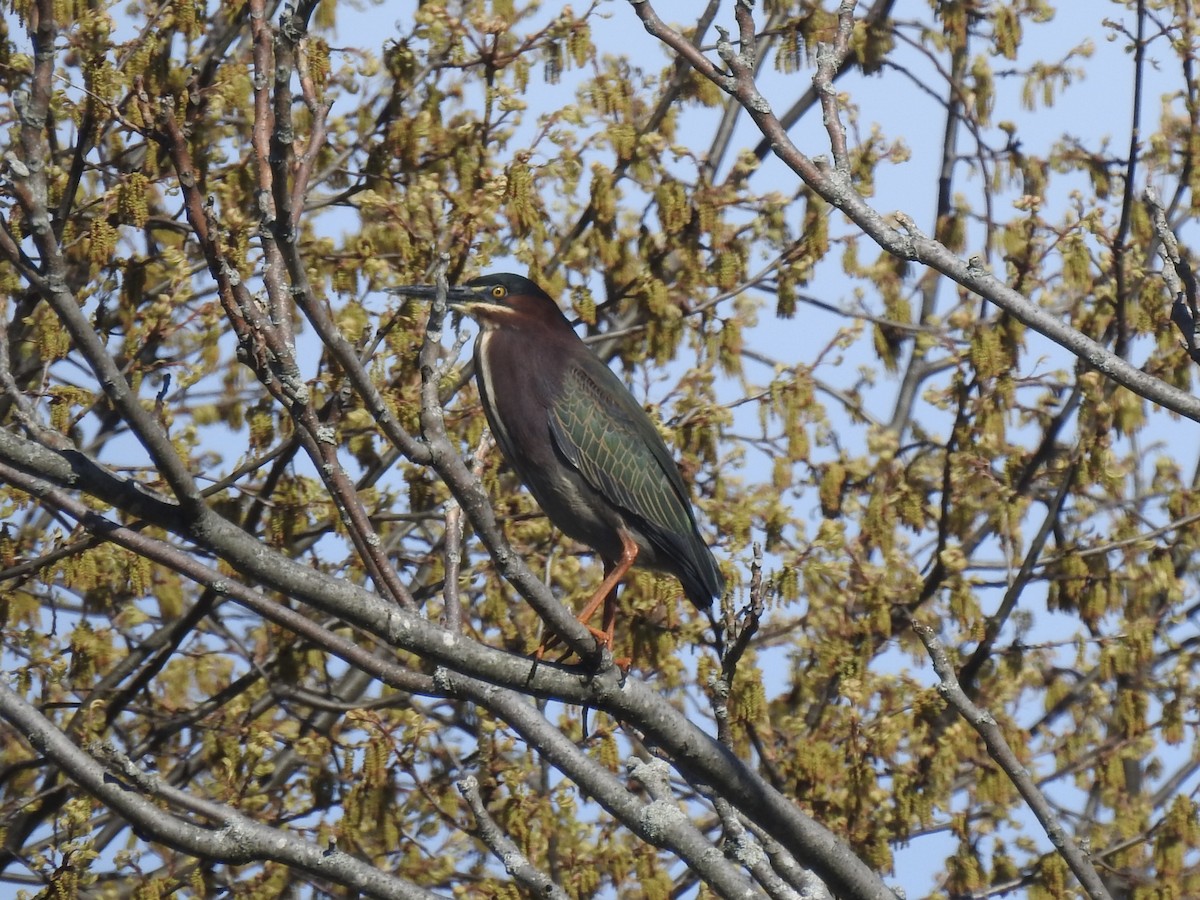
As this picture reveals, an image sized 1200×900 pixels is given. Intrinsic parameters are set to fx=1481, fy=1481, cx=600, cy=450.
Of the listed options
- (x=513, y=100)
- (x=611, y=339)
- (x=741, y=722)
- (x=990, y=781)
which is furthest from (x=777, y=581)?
(x=513, y=100)

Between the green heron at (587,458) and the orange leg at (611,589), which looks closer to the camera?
the orange leg at (611,589)

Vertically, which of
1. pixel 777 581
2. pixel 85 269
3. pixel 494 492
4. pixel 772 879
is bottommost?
pixel 772 879

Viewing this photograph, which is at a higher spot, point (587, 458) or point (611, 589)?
point (587, 458)

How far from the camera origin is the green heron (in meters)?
4.97

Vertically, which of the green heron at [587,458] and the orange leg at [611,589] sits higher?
the green heron at [587,458]

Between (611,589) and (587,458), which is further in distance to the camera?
(587,458)

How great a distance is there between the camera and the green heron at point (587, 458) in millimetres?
4973

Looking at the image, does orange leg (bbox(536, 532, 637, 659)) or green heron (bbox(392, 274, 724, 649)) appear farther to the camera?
green heron (bbox(392, 274, 724, 649))

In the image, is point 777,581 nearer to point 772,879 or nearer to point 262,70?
point 772,879

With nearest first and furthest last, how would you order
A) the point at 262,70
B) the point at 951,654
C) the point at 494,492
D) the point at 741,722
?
the point at 262,70
the point at 741,722
the point at 494,492
the point at 951,654

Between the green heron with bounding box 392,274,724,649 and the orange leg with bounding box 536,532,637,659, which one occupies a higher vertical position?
the green heron with bounding box 392,274,724,649

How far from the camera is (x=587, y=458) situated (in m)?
4.99

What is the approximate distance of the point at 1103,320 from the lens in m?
6.42

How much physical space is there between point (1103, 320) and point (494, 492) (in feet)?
9.04
